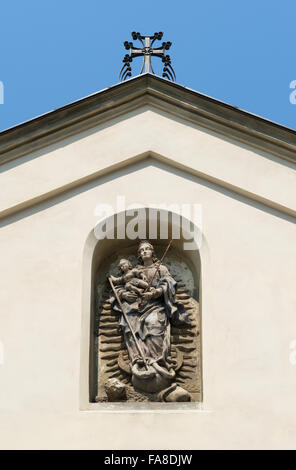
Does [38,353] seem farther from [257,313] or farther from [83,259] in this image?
[257,313]

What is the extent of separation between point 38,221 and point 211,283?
5.74 ft

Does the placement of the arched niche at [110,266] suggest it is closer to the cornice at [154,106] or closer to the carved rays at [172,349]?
the carved rays at [172,349]

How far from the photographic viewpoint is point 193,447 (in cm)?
909

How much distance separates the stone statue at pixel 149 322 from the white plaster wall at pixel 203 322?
1.15 feet

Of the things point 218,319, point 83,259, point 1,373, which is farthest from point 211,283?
point 1,373

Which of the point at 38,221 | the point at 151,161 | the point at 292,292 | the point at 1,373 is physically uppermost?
the point at 151,161

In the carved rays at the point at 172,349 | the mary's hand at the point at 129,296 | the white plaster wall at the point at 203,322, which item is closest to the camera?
the white plaster wall at the point at 203,322

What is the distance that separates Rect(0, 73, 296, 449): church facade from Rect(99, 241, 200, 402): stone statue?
0.09 meters

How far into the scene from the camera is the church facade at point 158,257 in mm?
9234

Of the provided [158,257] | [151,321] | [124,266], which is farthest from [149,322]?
[158,257]

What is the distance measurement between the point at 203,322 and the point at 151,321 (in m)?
0.50

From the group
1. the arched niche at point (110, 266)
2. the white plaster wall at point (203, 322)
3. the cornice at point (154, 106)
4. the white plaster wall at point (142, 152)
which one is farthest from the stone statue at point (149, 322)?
the cornice at point (154, 106)

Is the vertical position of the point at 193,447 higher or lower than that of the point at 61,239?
lower

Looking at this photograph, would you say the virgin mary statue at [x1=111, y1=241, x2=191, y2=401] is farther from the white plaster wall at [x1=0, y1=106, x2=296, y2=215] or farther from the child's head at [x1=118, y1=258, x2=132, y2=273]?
the white plaster wall at [x1=0, y1=106, x2=296, y2=215]
